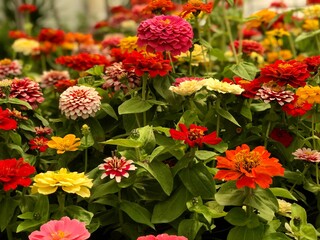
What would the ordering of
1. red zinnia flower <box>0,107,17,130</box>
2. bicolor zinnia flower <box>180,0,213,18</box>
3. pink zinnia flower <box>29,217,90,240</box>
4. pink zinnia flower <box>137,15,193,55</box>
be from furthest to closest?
bicolor zinnia flower <box>180,0,213,18</box> < pink zinnia flower <box>137,15,193,55</box> < red zinnia flower <box>0,107,17,130</box> < pink zinnia flower <box>29,217,90,240</box>

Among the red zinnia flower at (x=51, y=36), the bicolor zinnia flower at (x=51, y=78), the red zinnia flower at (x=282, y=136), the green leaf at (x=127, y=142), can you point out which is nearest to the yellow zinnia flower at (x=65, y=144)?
the green leaf at (x=127, y=142)

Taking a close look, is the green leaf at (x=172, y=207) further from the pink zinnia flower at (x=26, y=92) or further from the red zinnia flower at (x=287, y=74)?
the pink zinnia flower at (x=26, y=92)

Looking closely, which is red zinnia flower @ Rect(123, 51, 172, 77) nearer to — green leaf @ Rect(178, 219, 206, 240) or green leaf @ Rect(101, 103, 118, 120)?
green leaf @ Rect(101, 103, 118, 120)

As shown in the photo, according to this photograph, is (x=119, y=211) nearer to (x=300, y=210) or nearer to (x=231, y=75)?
(x=300, y=210)

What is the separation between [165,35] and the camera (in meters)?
1.34

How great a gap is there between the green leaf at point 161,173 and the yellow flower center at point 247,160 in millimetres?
162

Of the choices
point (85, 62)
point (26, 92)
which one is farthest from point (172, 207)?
point (85, 62)

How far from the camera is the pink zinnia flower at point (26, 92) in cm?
144

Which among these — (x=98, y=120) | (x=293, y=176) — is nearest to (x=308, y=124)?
(x=293, y=176)

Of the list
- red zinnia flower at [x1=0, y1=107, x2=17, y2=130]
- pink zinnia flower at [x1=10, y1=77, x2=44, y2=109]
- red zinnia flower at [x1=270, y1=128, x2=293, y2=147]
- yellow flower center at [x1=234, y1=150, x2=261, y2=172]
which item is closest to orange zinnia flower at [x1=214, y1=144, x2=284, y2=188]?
yellow flower center at [x1=234, y1=150, x2=261, y2=172]

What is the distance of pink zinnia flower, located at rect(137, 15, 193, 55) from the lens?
134 centimetres

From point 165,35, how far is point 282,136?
359 mm

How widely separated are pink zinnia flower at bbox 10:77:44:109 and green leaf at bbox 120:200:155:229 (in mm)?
413

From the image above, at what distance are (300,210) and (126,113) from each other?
0.43 m
